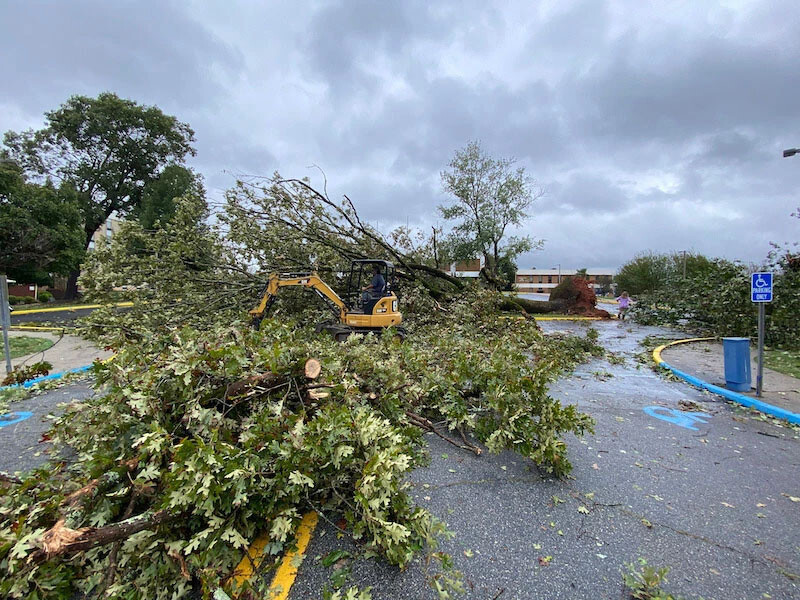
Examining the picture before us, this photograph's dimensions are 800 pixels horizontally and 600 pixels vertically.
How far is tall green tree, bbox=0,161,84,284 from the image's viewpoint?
21047mm

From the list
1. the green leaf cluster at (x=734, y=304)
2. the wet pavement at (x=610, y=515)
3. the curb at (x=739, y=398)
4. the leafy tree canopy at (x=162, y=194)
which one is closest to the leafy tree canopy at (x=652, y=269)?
the green leaf cluster at (x=734, y=304)

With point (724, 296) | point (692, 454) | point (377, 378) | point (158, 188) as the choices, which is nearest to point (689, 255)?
point (724, 296)

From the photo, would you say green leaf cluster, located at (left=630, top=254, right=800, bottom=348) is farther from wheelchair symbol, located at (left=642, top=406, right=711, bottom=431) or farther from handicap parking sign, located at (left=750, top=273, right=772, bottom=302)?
wheelchair symbol, located at (left=642, top=406, right=711, bottom=431)

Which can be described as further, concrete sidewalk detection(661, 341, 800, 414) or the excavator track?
the excavator track

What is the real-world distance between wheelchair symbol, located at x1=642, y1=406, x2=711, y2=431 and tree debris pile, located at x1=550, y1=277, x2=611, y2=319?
13798mm

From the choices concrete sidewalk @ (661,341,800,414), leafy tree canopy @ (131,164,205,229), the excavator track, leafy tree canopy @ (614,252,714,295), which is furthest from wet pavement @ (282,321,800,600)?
leafy tree canopy @ (131,164,205,229)

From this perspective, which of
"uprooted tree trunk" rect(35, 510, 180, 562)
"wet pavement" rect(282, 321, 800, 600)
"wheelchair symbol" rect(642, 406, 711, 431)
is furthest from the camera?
"wheelchair symbol" rect(642, 406, 711, 431)

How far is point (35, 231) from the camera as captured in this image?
2130 cm

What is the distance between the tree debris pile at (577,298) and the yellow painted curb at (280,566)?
18.0 m

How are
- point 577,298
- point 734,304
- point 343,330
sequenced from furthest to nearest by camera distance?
point 577,298
point 734,304
point 343,330

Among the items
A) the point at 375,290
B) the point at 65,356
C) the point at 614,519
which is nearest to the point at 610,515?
the point at 614,519

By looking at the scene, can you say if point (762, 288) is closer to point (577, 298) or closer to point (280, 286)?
point (280, 286)

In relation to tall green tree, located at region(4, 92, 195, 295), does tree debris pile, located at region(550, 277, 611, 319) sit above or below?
below

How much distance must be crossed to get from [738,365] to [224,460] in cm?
692
